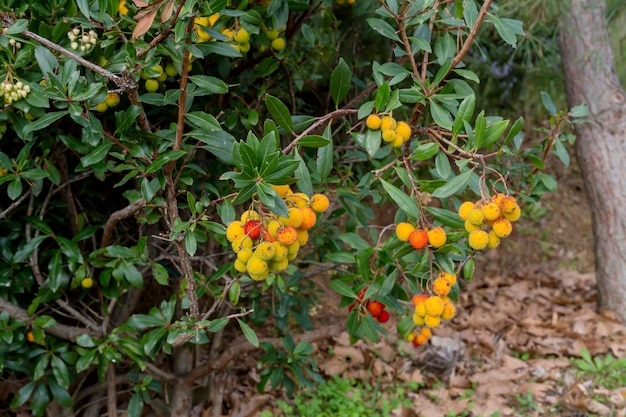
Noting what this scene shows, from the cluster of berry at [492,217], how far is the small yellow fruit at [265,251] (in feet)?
1.32

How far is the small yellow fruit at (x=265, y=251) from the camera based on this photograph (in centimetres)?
99

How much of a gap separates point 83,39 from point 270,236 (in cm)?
65

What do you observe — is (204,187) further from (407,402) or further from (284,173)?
(407,402)

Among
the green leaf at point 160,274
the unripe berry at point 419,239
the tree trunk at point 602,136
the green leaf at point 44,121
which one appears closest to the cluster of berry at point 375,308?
the unripe berry at point 419,239

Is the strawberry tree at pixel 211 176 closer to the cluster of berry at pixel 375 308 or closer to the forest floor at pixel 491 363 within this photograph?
the cluster of berry at pixel 375 308

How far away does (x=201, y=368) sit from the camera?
6.70 ft

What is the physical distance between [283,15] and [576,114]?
0.94 meters

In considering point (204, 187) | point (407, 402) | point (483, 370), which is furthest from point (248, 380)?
point (204, 187)

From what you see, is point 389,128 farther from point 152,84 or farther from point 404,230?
point 152,84

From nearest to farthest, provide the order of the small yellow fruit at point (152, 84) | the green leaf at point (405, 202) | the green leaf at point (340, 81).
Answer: the green leaf at point (405, 202)
the green leaf at point (340, 81)
the small yellow fruit at point (152, 84)

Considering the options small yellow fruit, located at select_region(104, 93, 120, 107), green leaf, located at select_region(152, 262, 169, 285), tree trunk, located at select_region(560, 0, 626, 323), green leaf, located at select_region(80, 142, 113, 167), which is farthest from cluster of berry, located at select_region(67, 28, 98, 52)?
tree trunk, located at select_region(560, 0, 626, 323)

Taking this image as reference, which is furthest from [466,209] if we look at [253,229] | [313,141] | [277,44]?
[277,44]

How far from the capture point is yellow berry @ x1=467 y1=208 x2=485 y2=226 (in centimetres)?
112

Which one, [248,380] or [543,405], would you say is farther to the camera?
[248,380]
